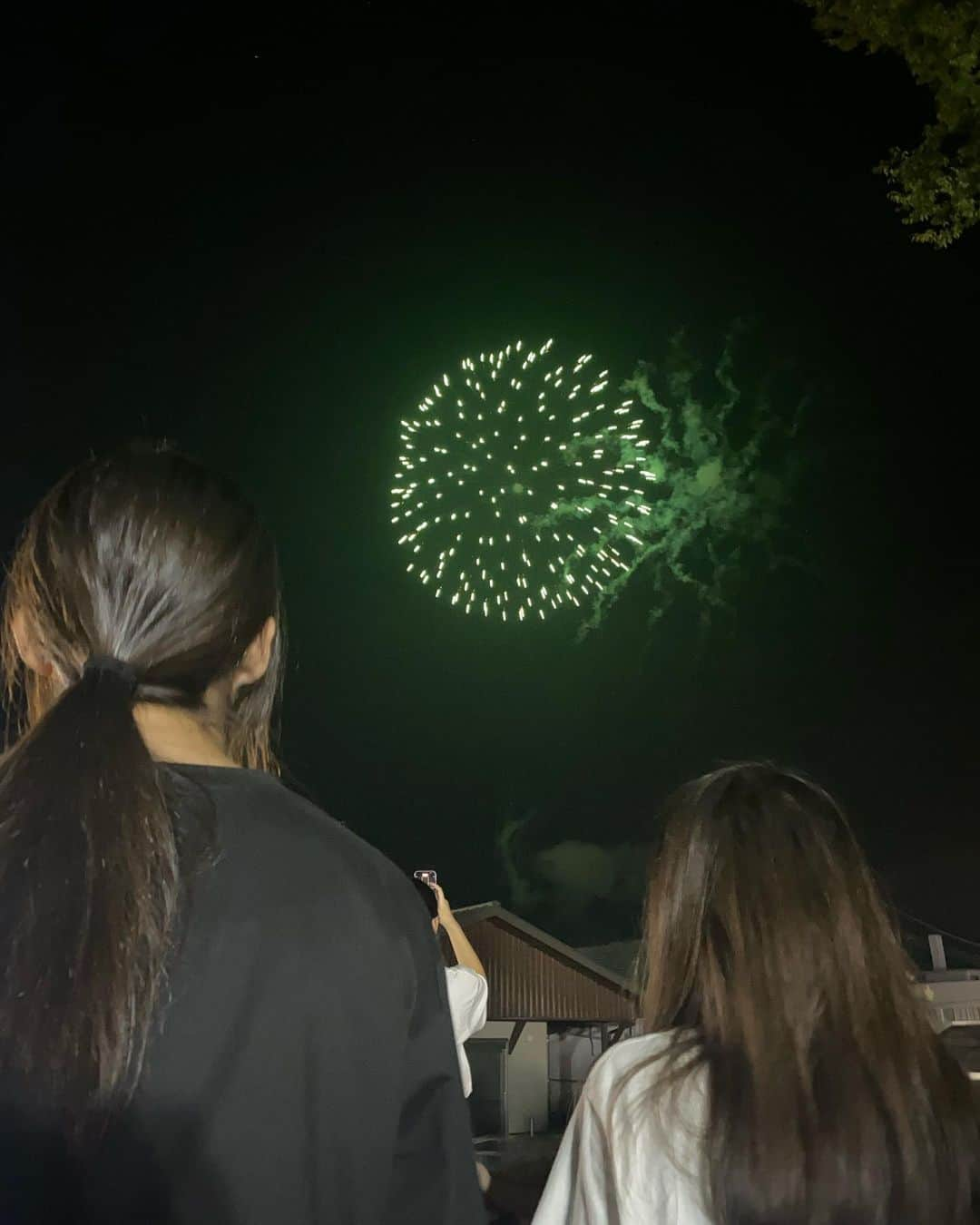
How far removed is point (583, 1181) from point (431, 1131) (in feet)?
2.30

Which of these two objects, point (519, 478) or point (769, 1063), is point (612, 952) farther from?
point (769, 1063)

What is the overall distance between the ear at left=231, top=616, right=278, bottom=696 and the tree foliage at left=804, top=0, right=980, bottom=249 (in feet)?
20.5

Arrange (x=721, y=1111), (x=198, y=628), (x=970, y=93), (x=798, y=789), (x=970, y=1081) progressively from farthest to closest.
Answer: (x=970, y=93) → (x=798, y=789) → (x=970, y=1081) → (x=721, y=1111) → (x=198, y=628)

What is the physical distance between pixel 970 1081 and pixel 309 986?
1.19 m

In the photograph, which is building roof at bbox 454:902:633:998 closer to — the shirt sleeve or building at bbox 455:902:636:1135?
building at bbox 455:902:636:1135

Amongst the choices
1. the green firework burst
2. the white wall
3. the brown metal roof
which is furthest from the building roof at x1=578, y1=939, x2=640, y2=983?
the green firework burst

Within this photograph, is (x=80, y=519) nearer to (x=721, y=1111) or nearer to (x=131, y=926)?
(x=131, y=926)

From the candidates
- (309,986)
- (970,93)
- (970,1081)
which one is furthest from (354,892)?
(970,93)

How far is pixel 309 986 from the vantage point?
97 cm

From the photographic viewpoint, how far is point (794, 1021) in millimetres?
1525

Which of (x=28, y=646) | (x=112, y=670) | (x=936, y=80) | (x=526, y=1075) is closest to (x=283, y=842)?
(x=112, y=670)

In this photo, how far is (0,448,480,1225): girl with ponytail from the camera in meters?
0.90

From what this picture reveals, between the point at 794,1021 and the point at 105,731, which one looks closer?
the point at 105,731

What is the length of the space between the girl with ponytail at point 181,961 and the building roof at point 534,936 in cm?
1342
